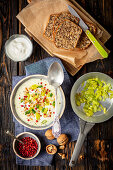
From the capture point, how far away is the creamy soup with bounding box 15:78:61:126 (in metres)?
2.05

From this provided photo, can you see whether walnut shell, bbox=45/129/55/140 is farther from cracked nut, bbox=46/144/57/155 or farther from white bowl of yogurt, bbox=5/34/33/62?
white bowl of yogurt, bbox=5/34/33/62

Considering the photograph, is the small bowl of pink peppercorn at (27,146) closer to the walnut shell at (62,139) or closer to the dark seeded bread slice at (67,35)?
the walnut shell at (62,139)

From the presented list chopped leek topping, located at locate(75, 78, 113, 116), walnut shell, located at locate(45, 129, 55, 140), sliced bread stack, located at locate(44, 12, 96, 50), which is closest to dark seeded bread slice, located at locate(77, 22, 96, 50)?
sliced bread stack, located at locate(44, 12, 96, 50)

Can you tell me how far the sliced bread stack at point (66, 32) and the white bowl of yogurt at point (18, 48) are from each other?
0.21 metres

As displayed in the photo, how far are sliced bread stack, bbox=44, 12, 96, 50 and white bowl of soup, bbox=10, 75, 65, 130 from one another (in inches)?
16.0

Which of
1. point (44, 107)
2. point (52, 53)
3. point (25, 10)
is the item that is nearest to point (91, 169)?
point (44, 107)

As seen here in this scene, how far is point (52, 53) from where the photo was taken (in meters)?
2.13

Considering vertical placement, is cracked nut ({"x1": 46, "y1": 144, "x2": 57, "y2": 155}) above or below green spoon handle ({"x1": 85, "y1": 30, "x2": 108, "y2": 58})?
below

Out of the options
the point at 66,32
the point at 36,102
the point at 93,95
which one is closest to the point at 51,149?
the point at 36,102

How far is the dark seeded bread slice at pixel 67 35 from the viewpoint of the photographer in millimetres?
2082

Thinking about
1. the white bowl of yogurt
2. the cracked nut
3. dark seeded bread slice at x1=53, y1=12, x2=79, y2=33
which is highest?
dark seeded bread slice at x1=53, y1=12, x2=79, y2=33

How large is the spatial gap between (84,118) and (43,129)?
0.40 meters

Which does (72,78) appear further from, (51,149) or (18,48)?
(51,149)

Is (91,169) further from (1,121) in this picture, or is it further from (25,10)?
(25,10)
